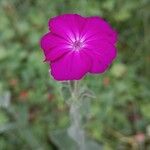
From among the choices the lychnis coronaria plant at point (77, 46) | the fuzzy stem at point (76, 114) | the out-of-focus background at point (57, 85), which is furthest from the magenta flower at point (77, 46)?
the out-of-focus background at point (57, 85)

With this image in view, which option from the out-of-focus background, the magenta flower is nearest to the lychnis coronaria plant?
the magenta flower

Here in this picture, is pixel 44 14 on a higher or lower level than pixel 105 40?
higher

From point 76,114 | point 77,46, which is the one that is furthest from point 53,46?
point 76,114

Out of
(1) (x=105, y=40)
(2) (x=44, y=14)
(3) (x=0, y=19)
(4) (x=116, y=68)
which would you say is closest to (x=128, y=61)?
(4) (x=116, y=68)

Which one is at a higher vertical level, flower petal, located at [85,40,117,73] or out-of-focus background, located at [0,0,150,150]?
out-of-focus background, located at [0,0,150,150]

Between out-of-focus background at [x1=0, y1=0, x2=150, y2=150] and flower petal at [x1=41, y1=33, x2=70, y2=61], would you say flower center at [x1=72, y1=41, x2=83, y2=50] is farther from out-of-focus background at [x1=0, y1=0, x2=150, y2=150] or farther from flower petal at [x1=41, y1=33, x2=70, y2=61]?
out-of-focus background at [x1=0, y1=0, x2=150, y2=150]

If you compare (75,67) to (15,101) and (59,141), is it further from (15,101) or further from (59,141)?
(15,101)

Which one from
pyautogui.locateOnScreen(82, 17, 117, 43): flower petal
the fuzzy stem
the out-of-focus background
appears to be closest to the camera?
pyautogui.locateOnScreen(82, 17, 117, 43): flower petal

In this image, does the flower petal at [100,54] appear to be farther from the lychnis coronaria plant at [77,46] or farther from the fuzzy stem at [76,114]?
the fuzzy stem at [76,114]
